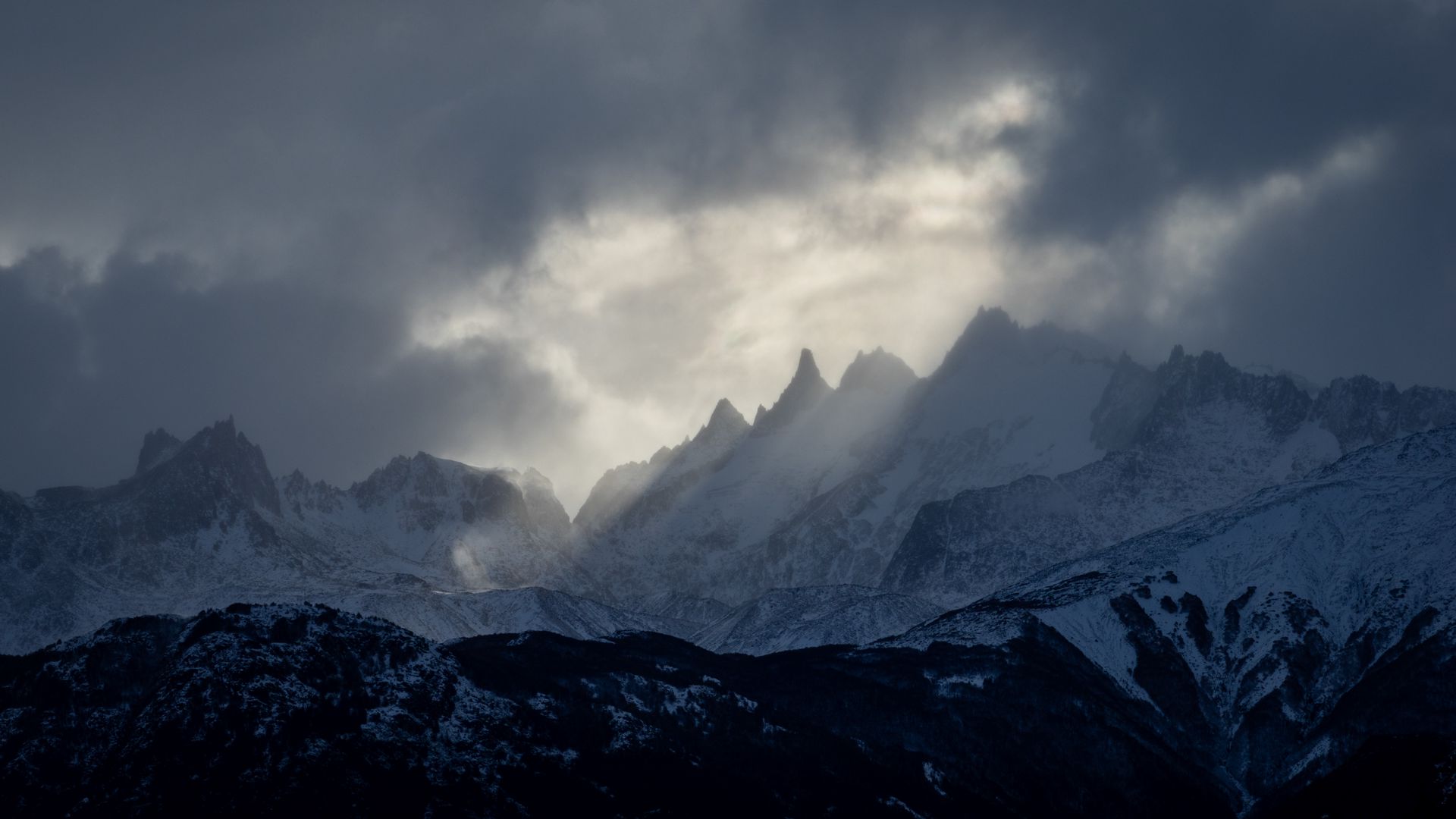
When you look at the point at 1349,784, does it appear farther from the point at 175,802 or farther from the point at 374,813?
the point at 175,802

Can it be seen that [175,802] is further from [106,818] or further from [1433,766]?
[1433,766]

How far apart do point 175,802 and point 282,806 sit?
535 inches

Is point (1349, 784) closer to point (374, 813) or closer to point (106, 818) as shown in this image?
point (374, 813)

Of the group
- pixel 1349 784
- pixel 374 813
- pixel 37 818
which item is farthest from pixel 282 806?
pixel 1349 784

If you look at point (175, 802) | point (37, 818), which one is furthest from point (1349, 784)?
point (37, 818)

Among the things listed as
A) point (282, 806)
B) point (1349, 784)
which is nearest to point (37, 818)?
point (282, 806)

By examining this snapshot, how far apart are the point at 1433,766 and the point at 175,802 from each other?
523 feet

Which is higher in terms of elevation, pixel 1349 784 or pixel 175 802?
pixel 175 802

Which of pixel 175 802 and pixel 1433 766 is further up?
pixel 175 802

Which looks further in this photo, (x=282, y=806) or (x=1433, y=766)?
(x=282, y=806)

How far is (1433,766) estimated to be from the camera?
18488 cm

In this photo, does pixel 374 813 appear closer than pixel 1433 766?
No

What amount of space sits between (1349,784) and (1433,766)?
41.8 feet

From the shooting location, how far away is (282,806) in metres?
198
